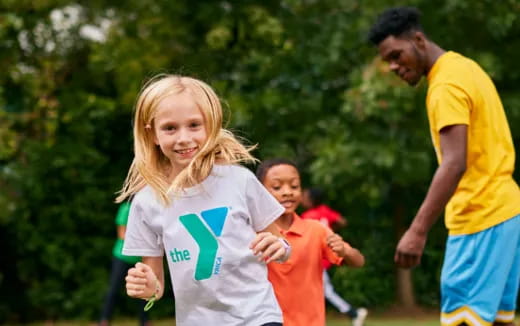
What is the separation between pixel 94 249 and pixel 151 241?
911cm

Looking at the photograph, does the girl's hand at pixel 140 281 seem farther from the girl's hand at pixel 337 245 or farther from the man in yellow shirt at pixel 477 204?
the man in yellow shirt at pixel 477 204

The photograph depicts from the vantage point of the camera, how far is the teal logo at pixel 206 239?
351 cm

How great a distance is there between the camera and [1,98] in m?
11.8

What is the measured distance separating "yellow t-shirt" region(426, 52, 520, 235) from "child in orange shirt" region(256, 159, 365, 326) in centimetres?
57

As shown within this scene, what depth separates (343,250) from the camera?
4301 mm

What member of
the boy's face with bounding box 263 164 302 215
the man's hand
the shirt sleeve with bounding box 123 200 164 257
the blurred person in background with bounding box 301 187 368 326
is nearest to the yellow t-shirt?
the man's hand

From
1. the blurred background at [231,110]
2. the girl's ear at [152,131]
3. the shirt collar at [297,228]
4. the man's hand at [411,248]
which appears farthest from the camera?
the blurred background at [231,110]

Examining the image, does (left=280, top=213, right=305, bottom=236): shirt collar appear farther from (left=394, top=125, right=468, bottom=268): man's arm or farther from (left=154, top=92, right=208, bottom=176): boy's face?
(left=154, top=92, right=208, bottom=176): boy's face

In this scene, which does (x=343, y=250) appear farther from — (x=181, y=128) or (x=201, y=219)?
(x=181, y=128)

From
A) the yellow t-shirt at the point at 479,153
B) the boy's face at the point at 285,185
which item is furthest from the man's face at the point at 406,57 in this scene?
the boy's face at the point at 285,185

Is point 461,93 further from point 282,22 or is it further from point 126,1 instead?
point 126,1

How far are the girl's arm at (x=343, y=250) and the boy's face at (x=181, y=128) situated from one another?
0.97 m

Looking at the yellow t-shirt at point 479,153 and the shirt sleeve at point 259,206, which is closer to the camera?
the shirt sleeve at point 259,206

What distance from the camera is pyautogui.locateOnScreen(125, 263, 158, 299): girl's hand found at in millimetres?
3367
